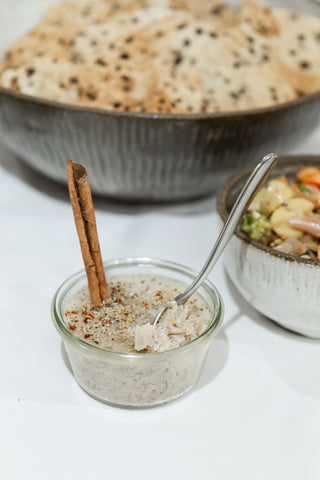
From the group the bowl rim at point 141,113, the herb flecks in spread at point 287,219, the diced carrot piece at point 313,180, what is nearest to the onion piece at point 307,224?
the herb flecks in spread at point 287,219

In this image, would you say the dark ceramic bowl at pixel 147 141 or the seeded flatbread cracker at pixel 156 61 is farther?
the seeded flatbread cracker at pixel 156 61

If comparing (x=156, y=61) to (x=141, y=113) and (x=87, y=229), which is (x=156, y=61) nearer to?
(x=141, y=113)

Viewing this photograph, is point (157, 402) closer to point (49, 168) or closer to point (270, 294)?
point (270, 294)

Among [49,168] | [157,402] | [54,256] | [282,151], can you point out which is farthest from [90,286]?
[282,151]

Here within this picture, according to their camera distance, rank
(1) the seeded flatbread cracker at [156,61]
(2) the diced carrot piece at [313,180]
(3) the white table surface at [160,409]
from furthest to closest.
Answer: (1) the seeded flatbread cracker at [156,61] → (2) the diced carrot piece at [313,180] → (3) the white table surface at [160,409]

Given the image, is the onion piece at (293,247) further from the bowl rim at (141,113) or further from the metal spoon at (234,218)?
the bowl rim at (141,113)

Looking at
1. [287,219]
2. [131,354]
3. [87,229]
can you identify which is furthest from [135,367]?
[287,219]
